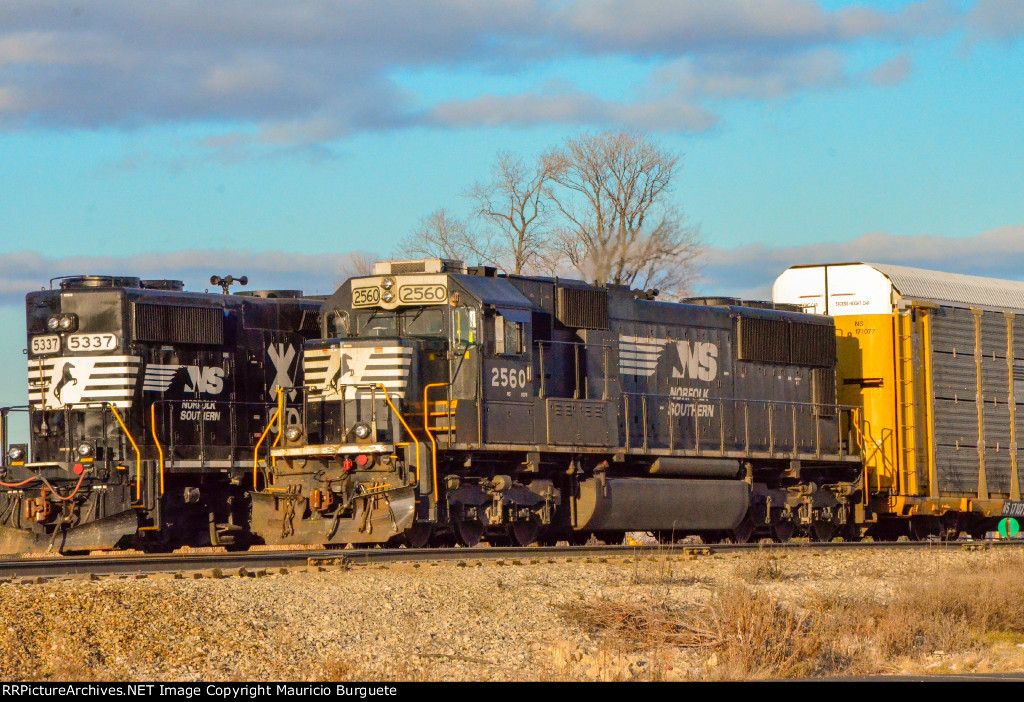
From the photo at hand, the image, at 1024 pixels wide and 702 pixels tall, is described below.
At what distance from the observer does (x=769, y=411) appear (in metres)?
21.2

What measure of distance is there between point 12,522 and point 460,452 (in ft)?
19.5

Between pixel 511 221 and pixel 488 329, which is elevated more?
pixel 511 221

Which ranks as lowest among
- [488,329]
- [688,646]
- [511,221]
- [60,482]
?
[688,646]

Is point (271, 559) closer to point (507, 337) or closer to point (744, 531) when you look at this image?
point (507, 337)

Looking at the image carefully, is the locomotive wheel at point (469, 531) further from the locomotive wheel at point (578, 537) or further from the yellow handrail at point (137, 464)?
the yellow handrail at point (137, 464)

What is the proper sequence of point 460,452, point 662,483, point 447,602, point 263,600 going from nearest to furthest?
point 263,600 → point 447,602 → point 460,452 → point 662,483

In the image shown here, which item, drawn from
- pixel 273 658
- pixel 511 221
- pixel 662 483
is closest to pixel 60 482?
pixel 662 483

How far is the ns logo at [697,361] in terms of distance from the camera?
20.1m

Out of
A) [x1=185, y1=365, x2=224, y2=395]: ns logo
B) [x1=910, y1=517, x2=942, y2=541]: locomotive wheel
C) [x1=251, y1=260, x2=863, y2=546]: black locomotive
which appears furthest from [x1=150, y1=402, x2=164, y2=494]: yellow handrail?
[x1=910, y1=517, x2=942, y2=541]: locomotive wheel

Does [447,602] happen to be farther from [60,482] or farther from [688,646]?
[60,482]

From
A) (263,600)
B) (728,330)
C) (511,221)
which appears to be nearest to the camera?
(263,600)

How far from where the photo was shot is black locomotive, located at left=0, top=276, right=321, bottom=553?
58.3 ft

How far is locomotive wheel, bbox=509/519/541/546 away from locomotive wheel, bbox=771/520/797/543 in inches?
187

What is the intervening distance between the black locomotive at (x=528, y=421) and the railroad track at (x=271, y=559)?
1.18m
